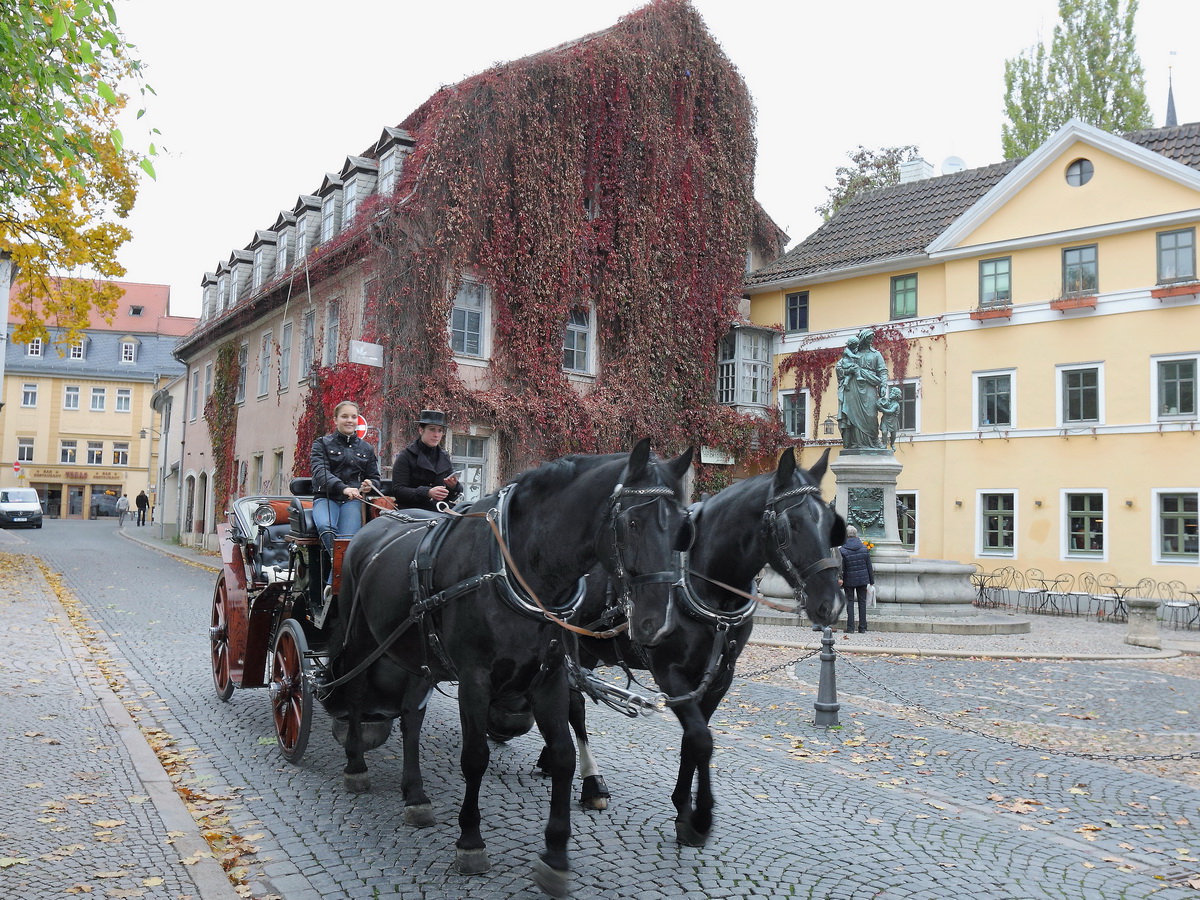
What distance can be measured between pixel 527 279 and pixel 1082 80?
2316 centimetres

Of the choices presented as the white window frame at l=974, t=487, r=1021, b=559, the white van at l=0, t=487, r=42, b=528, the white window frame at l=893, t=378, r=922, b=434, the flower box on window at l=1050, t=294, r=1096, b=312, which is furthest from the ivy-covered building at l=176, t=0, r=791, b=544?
the white van at l=0, t=487, r=42, b=528

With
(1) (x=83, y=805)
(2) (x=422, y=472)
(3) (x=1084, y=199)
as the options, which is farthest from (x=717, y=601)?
(3) (x=1084, y=199)

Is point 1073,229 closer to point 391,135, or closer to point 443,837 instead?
point 391,135

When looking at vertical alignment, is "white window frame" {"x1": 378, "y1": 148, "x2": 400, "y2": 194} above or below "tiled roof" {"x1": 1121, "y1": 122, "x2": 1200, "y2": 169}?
below

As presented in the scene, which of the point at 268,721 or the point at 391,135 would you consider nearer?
the point at 268,721

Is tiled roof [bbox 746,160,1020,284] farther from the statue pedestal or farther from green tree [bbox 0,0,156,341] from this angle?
green tree [bbox 0,0,156,341]

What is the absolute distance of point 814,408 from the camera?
96.3ft

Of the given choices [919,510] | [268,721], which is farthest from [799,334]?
[268,721]

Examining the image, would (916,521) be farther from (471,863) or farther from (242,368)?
Answer: (471,863)

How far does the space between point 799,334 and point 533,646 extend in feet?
87.6

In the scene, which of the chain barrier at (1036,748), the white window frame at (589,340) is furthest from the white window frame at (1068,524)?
the chain barrier at (1036,748)

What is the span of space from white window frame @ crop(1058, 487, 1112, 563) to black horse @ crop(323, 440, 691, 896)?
21.8m

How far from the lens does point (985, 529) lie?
25375 millimetres

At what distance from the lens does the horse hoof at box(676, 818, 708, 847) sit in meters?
5.00
